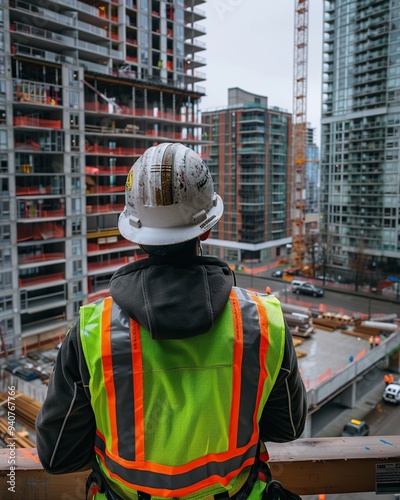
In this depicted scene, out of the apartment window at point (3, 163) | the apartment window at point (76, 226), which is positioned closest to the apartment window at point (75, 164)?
the apartment window at point (76, 226)

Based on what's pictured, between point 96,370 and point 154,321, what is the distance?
7cm

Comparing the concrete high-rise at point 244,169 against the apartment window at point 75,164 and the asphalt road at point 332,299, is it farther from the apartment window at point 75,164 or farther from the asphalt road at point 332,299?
the apartment window at point 75,164

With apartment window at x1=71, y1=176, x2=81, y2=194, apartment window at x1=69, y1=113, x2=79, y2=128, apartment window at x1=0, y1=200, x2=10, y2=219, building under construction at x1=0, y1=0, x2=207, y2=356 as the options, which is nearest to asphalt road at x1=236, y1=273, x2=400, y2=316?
building under construction at x1=0, y1=0, x2=207, y2=356

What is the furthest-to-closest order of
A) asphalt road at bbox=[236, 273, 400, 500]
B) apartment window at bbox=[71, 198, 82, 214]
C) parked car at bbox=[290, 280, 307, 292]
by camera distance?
parked car at bbox=[290, 280, 307, 292] < asphalt road at bbox=[236, 273, 400, 500] < apartment window at bbox=[71, 198, 82, 214]

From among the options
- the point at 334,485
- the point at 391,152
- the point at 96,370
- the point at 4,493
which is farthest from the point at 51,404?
the point at 391,152

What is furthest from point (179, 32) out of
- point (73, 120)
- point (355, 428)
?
point (355, 428)

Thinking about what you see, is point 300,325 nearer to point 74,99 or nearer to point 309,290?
point 309,290

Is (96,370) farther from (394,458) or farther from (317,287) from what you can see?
(317,287)

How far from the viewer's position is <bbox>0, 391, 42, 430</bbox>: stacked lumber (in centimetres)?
350

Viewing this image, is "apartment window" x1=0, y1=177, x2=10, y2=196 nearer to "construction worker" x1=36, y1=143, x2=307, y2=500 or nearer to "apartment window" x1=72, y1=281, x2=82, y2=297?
"apartment window" x1=72, y1=281, x2=82, y2=297

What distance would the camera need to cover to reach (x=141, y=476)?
40cm

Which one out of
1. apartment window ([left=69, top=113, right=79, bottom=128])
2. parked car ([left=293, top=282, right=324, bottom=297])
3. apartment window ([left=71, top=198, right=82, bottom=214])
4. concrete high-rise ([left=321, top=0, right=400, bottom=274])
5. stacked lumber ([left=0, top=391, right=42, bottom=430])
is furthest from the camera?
parked car ([left=293, top=282, right=324, bottom=297])

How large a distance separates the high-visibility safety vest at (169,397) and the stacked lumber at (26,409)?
3177mm

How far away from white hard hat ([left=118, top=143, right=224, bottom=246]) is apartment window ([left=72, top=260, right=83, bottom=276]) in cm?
619
